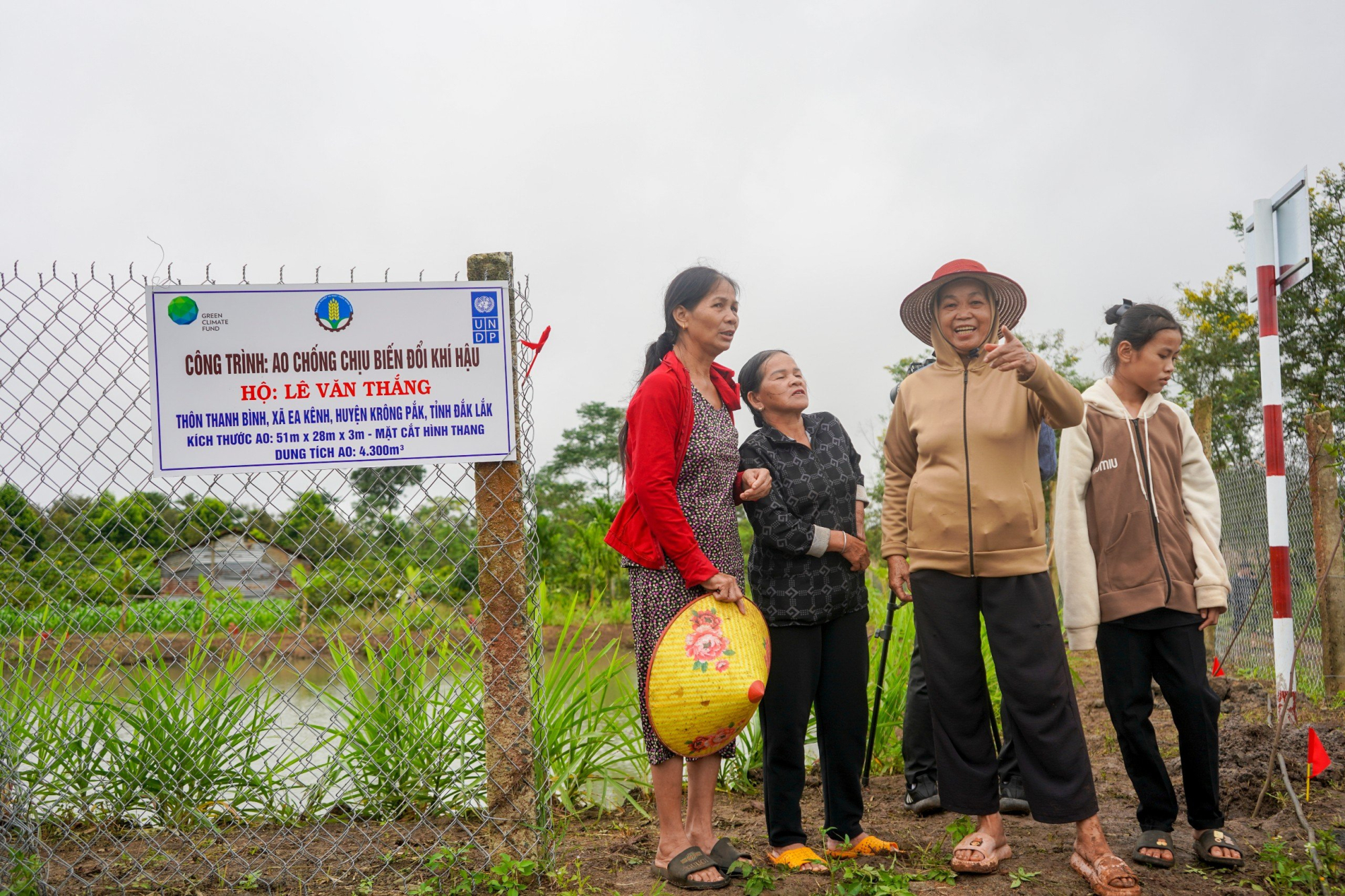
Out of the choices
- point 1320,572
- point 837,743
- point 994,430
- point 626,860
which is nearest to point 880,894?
point 837,743

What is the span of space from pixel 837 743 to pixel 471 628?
1183 mm

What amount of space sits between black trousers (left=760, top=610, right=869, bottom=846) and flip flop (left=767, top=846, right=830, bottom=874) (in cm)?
4

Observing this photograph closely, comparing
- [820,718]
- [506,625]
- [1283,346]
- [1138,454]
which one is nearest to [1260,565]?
[1138,454]

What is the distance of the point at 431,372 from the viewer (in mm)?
2775

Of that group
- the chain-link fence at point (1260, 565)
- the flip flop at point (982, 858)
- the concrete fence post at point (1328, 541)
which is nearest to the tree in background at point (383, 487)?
the flip flop at point (982, 858)

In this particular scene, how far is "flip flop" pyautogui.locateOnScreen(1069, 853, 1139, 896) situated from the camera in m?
2.55

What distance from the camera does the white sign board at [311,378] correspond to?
8.84 ft

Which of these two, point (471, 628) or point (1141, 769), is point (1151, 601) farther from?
point (471, 628)

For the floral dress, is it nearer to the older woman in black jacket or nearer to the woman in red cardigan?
the woman in red cardigan

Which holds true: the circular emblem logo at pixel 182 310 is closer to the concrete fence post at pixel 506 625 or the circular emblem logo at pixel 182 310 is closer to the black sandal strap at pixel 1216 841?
the concrete fence post at pixel 506 625

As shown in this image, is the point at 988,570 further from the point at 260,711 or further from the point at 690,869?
the point at 260,711

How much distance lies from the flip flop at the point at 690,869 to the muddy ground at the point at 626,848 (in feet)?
0.18

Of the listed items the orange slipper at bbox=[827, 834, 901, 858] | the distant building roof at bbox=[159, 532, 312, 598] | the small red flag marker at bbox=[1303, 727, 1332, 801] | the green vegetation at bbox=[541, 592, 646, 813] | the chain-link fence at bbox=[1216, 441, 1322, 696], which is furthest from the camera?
the chain-link fence at bbox=[1216, 441, 1322, 696]

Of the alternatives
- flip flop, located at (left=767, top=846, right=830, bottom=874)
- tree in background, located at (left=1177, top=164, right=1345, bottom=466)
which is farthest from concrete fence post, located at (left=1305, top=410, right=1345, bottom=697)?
tree in background, located at (left=1177, top=164, right=1345, bottom=466)
